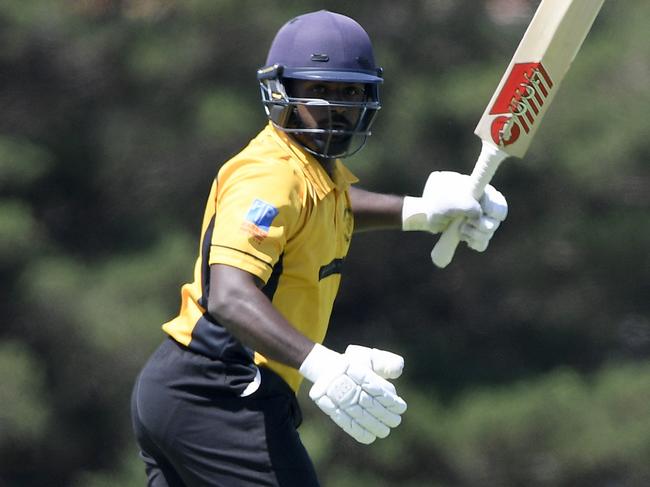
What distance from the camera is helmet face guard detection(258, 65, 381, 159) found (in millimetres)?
2688

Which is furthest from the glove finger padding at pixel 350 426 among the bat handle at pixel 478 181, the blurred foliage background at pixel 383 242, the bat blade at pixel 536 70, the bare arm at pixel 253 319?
the blurred foliage background at pixel 383 242

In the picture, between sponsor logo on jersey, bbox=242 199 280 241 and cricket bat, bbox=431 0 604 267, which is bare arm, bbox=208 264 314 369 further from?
cricket bat, bbox=431 0 604 267

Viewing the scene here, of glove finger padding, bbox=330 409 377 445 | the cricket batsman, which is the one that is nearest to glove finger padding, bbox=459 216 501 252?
the cricket batsman

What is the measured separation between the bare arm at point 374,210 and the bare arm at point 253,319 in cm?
67

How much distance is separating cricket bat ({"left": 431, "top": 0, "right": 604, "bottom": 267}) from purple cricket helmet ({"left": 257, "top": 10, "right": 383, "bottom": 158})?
0.31m

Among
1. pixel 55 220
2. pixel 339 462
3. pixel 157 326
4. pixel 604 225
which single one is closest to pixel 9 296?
pixel 55 220

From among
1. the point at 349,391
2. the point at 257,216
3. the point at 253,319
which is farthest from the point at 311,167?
the point at 349,391

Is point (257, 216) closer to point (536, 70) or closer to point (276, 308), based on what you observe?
point (276, 308)

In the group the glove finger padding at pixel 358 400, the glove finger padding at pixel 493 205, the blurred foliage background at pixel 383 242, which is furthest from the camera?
the blurred foliage background at pixel 383 242

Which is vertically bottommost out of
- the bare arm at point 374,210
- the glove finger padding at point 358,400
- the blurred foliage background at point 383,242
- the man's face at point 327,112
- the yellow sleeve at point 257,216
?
the blurred foliage background at point 383,242

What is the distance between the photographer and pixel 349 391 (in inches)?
92.3

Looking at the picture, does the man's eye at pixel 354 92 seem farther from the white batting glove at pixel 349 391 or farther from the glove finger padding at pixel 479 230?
the white batting glove at pixel 349 391

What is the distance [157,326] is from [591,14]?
287cm

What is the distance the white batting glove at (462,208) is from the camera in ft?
9.81
